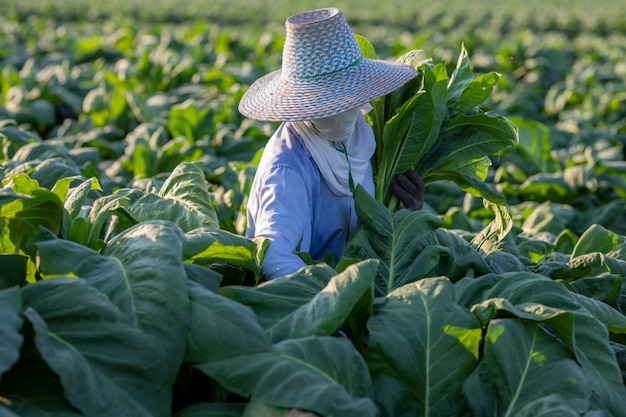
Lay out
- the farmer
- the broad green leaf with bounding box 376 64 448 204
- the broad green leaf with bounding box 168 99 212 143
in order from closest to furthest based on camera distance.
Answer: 1. the farmer
2. the broad green leaf with bounding box 376 64 448 204
3. the broad green leaf with bounding box 168 99 212 143

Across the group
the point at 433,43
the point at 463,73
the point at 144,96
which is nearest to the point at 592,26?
the point at 433,43

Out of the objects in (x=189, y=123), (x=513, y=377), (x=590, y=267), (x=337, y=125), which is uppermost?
(x=337, y=125)

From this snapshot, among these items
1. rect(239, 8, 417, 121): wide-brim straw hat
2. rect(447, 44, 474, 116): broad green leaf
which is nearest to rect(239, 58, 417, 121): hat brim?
rect(239, 8, 417, 121): wide-brim straw hat

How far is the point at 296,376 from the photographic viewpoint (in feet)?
7.13

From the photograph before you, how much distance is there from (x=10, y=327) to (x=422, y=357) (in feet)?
3.50

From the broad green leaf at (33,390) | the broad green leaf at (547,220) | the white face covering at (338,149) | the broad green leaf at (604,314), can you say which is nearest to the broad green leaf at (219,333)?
the broad green leaf at (33,390)

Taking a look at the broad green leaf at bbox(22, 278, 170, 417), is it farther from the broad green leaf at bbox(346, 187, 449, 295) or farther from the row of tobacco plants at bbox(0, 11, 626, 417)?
the broad green leaf at bbox(346, 187, 449, 295)

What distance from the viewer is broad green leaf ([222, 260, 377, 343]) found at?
2.32 metres

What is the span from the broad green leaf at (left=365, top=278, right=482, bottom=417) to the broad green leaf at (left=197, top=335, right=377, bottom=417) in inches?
6.3

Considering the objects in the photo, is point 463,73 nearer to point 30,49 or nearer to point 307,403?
point 307,403

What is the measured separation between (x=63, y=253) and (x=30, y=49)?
10722 mm

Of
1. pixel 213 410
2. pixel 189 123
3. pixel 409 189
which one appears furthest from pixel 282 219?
pixel 189 123

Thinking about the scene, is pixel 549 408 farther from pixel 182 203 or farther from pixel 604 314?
pixel 182 203

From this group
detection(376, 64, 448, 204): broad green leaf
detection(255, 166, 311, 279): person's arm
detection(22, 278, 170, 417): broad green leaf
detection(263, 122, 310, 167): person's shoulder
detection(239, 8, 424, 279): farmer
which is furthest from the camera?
detection(376, 64, 448, 204): broad green leaf
